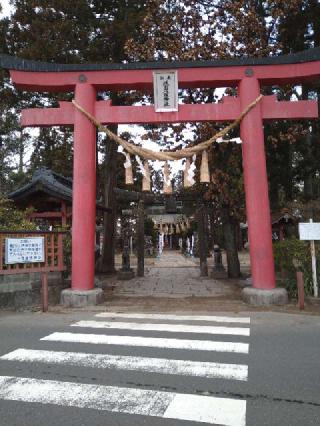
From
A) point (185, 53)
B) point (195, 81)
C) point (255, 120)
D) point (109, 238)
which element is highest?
point (185, 53)

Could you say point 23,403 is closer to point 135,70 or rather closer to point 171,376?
point 171,376

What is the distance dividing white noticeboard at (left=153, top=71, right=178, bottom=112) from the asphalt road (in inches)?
209

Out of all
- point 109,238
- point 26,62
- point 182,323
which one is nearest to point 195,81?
point 26,62

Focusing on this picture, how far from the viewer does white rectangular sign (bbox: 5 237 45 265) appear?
9000 mm

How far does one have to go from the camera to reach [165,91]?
9.63 m

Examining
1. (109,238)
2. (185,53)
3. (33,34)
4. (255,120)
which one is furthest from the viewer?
(109,238)

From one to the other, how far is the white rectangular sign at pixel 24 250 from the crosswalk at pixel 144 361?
8.23 feet

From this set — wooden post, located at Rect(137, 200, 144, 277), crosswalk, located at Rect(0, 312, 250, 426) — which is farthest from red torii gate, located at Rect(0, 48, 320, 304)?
wooden post, located at Rect(137, 200, 144, 277)

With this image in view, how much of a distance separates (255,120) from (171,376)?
6.97 m

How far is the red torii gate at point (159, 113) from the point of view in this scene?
9406 mm

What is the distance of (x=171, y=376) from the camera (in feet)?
14.1

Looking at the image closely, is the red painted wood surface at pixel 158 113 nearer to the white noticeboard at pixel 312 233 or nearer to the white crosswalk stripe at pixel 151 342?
the white noticeboard at pixel 312 233

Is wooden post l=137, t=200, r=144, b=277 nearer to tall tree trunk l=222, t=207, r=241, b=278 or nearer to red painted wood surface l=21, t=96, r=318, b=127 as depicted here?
tall tree trunk l=222, t=207, r=241, b=278

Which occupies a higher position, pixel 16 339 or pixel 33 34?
pixel 33 34
